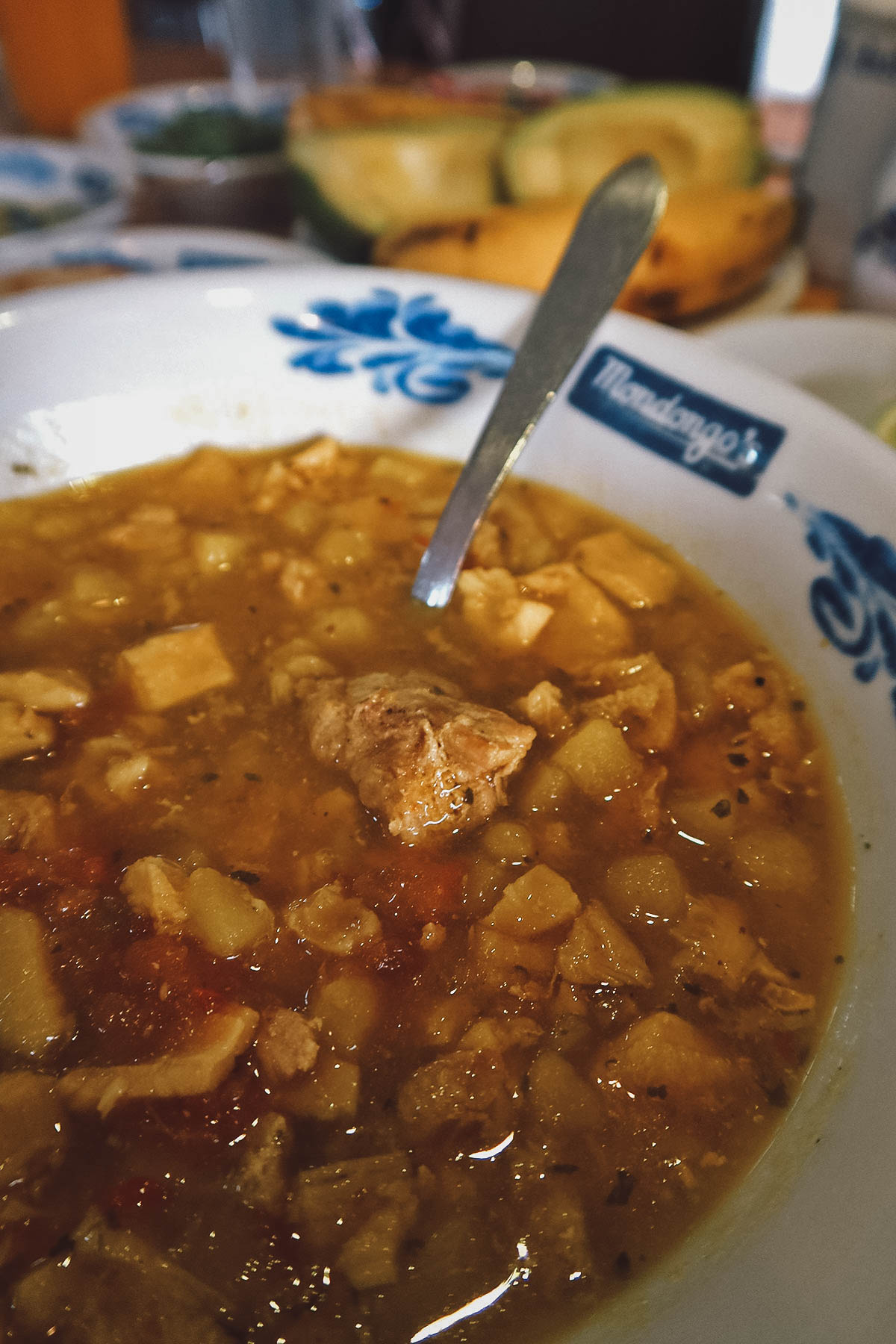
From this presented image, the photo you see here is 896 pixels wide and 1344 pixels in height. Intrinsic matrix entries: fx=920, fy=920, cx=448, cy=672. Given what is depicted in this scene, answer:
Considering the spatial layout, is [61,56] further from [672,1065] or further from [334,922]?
[672,1065]

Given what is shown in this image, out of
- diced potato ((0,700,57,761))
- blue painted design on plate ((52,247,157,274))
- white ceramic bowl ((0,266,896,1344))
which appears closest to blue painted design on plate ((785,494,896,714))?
white ceramic bowl ((0,266,896,1344))

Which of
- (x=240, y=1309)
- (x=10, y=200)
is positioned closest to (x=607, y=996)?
(x=240, y=1309)

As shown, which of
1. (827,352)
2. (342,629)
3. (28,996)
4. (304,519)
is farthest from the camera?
(827,352)

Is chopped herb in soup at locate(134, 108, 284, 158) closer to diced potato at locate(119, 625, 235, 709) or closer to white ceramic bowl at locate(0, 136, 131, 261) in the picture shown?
white ceramic bowl at locate(0, 136, 131, 261)

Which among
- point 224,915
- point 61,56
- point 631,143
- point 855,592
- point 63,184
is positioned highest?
point 61,56

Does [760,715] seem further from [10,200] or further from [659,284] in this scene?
[10,200]

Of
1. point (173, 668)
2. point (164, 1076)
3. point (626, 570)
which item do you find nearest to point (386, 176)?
point (626, 570)
